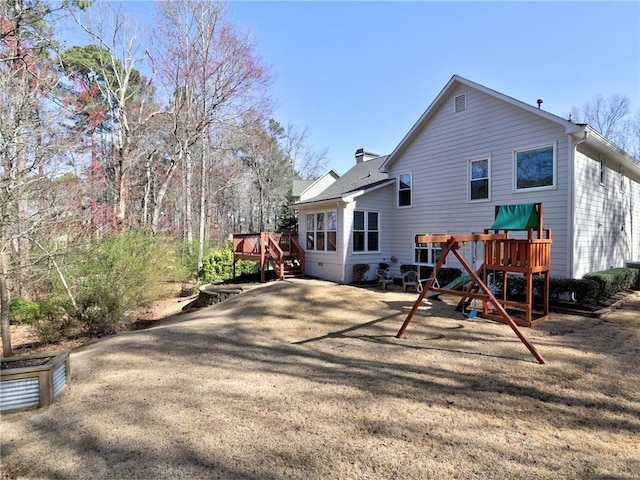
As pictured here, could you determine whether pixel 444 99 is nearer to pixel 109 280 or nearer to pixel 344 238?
pixel 344 238

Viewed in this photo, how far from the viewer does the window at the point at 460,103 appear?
10820mm

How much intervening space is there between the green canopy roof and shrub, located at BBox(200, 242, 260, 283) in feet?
37.2

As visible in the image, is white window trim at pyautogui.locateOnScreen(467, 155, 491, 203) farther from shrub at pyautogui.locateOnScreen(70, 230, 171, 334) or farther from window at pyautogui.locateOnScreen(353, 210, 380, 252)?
shrub at pyautogui.locateOnScreen(70, 230, 171, 334)

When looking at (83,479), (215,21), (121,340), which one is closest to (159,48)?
(215,21)

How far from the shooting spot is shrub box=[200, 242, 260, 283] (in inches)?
622

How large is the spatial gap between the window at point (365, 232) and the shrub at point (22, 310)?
977 cm

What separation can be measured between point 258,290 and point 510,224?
7.37m

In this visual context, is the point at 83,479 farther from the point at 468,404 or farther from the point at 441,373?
the point at 441,373

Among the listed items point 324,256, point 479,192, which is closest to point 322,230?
point 324,256

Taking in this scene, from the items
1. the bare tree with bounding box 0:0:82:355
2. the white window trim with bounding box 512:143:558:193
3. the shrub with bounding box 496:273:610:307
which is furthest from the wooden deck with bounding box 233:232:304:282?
the white window trim with bounding box 512:143:558:193

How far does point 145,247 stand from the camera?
966 cm

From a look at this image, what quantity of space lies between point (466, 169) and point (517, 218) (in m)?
3.90

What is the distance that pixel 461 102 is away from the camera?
35.9ft

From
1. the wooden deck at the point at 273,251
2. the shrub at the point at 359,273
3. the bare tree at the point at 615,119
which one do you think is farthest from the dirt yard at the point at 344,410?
the bare tree at the point at 615,119
